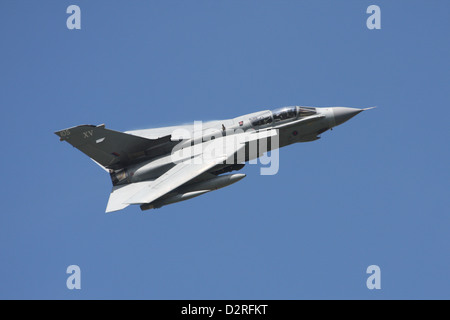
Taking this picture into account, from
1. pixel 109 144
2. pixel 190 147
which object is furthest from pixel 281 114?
pixel 109 144

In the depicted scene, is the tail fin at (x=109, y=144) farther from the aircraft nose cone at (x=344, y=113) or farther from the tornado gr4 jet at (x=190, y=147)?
the aircraft nose cone at (x=344, y=113)

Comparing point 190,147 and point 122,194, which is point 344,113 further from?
point 122,194

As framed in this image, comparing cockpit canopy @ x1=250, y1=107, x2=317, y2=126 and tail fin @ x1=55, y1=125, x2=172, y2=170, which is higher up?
cockpit canopy @ x1=250, y1=107, x2=317, y2=126

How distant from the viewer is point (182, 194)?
2152 centimetres

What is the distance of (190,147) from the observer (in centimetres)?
2297

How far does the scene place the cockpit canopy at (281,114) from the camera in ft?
76.5

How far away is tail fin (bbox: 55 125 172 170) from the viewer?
22.7 m

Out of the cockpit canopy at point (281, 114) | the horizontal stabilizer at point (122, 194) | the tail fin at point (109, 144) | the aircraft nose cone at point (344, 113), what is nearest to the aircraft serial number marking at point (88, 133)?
the tail fin at point (109, 144)

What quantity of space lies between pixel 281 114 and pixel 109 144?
22.3 ft

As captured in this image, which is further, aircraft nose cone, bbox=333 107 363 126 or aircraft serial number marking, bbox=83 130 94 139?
aircraft nose cone, bbox=333 107 363 126

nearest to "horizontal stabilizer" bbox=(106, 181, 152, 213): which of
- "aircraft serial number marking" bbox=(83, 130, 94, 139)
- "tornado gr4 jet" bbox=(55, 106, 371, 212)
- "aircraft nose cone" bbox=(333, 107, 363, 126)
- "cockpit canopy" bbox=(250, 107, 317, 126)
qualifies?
"tornado gr4 jet" bbox=(55, 106, 371, 212)

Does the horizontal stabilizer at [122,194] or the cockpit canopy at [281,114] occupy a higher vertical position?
the cockpit canopy at [281,114]

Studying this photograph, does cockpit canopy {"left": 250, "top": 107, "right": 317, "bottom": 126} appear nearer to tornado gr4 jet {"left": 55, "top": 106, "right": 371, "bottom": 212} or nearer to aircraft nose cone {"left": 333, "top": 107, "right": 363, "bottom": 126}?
tornado gr4 jet {"left": 55, "top": 106, "right": 371, "bottom": 212}

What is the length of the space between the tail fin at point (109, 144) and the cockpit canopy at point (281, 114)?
359 cm
